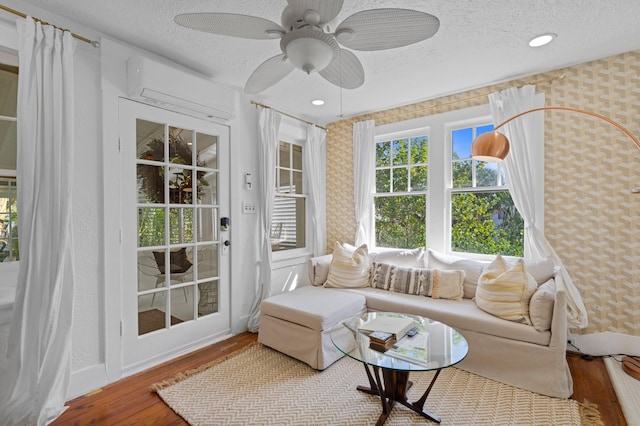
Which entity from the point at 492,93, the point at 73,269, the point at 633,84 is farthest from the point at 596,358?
the point at 73,269

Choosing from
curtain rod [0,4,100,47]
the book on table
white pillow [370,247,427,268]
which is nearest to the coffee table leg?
the book on table

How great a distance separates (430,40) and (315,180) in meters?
2.20

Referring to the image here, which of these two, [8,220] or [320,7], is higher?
[320,7]

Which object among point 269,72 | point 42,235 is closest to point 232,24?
point 269,72

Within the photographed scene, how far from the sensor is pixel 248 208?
11.0 ft

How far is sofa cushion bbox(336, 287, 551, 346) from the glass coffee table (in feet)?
1.27

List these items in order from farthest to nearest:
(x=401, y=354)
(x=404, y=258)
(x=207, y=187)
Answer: (x=404, y=258) → (x=207, y=187) → (x=401, y=354)

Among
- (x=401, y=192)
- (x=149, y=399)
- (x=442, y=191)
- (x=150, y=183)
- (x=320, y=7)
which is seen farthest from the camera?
(x=401, y=192)

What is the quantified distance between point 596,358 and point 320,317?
2358 mm

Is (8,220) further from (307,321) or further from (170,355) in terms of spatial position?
(307,321)

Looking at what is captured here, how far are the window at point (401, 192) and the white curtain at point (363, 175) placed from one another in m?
0.15

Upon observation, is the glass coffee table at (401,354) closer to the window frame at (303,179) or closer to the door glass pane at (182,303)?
the door glass pane at (182,303)

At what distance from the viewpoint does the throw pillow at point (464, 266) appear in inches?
113

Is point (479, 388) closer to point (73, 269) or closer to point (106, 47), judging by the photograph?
point (73, 269)
